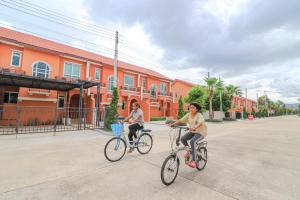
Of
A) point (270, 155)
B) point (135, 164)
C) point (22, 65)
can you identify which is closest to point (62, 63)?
point (22, 65)

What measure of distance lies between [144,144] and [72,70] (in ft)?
51.1

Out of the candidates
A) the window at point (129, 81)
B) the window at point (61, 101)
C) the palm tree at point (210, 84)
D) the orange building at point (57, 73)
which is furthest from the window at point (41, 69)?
the palm tree at point (210, 84)

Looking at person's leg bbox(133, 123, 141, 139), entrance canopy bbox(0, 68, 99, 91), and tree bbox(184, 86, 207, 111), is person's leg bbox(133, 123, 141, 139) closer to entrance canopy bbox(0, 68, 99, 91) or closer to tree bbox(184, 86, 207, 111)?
entrance canopy bbox(0, 68, 99, 91)

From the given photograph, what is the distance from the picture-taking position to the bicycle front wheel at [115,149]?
4.99 m

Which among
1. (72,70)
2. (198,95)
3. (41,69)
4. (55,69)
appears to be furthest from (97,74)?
(198,95)

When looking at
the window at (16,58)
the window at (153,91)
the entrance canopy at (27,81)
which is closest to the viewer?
the entrance canopy at (27,81)

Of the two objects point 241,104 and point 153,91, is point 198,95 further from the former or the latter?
point 241,104

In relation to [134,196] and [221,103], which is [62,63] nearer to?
[134,196]

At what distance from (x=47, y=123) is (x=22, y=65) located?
18.7 feet

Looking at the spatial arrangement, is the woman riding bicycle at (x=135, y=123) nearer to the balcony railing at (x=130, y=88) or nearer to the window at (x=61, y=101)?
the window at (x=61, y=101)

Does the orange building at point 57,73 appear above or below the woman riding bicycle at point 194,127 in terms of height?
above

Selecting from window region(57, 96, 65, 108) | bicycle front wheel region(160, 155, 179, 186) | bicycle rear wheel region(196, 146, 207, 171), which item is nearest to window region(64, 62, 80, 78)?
window region(57, 96, 65, 108)

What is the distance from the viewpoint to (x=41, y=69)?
619 inches

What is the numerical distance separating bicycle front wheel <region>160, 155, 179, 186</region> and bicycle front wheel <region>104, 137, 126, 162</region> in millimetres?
2052
